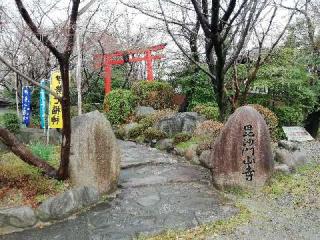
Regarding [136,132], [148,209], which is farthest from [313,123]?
[148,209]

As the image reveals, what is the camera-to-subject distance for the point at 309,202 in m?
7.61

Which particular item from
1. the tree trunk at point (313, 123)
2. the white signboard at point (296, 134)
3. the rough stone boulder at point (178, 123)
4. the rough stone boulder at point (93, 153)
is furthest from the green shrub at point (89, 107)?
the rough stone boulder at point (93, 153)

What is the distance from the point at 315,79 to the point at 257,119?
10112 millimetres

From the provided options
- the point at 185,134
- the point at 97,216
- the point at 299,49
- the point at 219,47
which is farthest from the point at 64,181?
the point at 299,49

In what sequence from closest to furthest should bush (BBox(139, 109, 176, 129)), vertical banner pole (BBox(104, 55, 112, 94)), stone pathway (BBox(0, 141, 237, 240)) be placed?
stone pathway (BBox(0, 141, 237, 240))
bush (BBox(139, 109, 176, 129))
vertical banner pole (BBox(104, 55, 112, 94))

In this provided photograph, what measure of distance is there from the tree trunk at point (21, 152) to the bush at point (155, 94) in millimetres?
12103

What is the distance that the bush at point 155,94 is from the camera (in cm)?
1959

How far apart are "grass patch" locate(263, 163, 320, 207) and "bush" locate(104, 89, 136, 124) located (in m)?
10.9

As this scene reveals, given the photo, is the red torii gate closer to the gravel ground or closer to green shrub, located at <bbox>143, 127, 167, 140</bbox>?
green shrub, located at <bbox>143, 127, 167, 140</bbox>

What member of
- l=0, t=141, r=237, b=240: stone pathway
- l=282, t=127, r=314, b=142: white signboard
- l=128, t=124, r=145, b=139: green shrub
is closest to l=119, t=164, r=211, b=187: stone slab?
l=0, t=141, r=237, b=240: stone pathway

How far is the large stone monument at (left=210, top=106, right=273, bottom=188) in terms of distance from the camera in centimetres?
823

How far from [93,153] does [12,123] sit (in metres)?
7.65

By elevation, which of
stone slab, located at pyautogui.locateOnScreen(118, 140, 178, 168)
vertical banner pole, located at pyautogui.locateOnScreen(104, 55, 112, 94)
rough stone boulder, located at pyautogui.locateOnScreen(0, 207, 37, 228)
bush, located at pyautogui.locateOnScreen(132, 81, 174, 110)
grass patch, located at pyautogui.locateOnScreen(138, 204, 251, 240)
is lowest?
grass patch, located at pyautogui.locateOnScreen(138, 204, 251, 240)

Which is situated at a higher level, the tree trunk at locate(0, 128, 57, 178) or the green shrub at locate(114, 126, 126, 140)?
the tree trunk at locate(0, 128, 57, 178)
